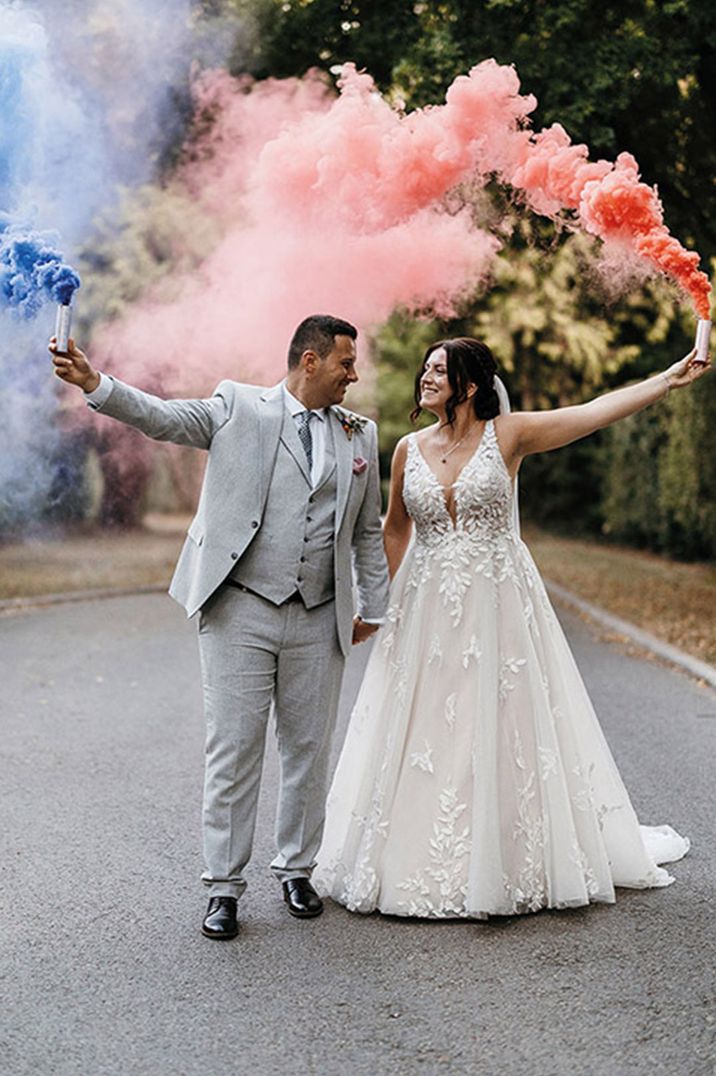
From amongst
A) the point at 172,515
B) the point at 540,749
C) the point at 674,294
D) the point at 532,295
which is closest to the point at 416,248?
the point at 674,294

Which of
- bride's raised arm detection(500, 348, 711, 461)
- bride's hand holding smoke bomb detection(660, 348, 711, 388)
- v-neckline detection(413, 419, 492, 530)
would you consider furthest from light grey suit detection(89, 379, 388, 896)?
bride's hand holding smoke bomb detection(660, 348, 711, 388)

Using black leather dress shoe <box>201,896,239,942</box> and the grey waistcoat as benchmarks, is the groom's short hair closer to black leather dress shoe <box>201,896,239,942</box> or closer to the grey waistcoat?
the grey waistcoat

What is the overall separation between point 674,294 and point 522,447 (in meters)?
1.09

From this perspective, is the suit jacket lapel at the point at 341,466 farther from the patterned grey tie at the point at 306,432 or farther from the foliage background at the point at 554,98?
the foliage background at the point at 554,98

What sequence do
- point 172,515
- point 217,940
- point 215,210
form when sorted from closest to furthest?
point 217,940, point 215,210, point 172,515

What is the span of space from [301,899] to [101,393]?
6.77ft

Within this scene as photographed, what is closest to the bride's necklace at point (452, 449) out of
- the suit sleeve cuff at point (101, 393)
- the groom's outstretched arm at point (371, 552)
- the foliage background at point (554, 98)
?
the groom's outstretched arm at point (371, 552)

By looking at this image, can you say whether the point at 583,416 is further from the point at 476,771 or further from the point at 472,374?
the point at 476,771

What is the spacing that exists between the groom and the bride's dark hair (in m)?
0.50

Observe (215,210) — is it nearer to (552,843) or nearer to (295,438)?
(295,438)

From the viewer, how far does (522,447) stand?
5.32 m

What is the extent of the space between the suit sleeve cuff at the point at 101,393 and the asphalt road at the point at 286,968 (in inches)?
74.8

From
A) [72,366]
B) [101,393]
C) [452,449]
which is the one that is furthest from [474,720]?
[72,366]

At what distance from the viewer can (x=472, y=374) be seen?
526 cm
